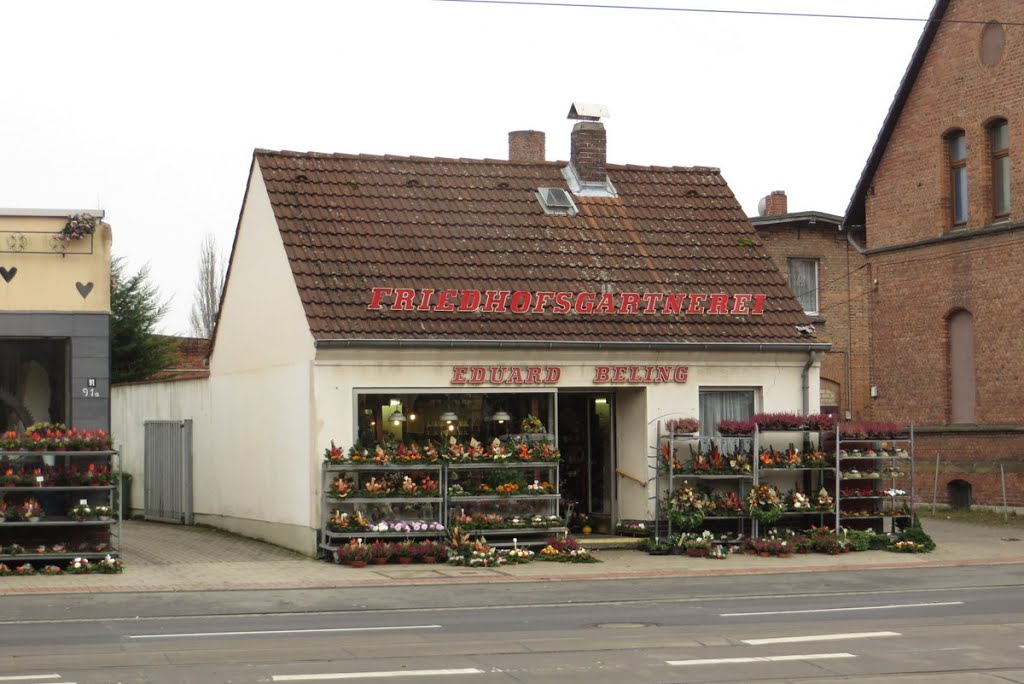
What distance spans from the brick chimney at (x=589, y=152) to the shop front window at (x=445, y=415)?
5.42 meters

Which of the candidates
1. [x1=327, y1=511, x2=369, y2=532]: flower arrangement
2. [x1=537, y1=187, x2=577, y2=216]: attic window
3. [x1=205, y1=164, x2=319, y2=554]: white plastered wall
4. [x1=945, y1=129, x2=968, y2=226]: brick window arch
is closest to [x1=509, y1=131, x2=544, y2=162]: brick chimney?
[x1=537, y1=187, x2=577, y2=216]: attic window

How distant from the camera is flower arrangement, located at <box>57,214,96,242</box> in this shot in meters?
21.0

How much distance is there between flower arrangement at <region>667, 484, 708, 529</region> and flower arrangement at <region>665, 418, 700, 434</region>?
0.90 metres

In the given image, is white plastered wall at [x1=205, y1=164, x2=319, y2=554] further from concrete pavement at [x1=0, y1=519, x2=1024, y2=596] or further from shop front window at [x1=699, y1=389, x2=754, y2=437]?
shop front window at [x1=699, y1=389, x2=754, y2=437]

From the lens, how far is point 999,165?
3083 cm

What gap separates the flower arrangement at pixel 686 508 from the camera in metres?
22.2

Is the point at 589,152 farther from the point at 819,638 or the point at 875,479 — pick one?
the point at 819,638

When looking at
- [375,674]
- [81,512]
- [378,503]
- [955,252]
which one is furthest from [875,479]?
[375,674]

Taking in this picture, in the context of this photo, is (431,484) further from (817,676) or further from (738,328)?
(817,676)

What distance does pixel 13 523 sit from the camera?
1967cm

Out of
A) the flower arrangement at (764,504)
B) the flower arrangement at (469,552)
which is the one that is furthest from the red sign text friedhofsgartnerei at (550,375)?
the flower arrangement at (469,552)

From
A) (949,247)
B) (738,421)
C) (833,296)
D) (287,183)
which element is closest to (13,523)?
(287,183)

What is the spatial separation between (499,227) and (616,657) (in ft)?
44.4

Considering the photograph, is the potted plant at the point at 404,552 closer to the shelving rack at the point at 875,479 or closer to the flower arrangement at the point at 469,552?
the flower arrangement at the point at 469,552
